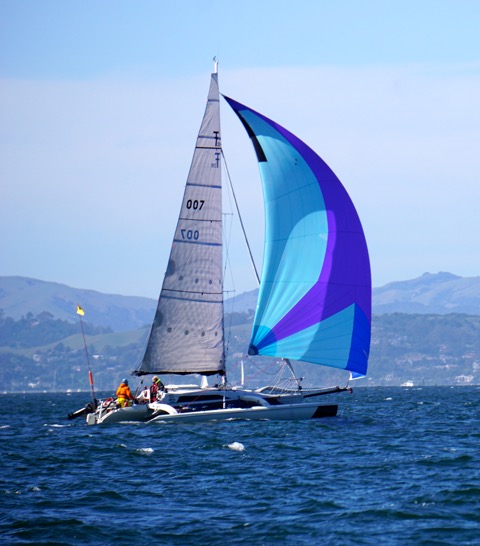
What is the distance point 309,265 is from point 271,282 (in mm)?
1630

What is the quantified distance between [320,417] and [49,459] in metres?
15.0

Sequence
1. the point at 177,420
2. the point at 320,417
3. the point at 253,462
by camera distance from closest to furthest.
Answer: the point at 253,462 < the point at 177,420 < the point at 320,417

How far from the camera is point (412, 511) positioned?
73.7 feet

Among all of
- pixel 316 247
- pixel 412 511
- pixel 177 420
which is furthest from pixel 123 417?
pixel 412 511

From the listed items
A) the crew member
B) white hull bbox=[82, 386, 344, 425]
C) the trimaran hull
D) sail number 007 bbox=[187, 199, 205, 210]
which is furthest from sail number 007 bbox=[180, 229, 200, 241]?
the trimaran hull

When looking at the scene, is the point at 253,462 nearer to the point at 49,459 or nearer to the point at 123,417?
the point at 49,459

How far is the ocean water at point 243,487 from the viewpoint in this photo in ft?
68.4

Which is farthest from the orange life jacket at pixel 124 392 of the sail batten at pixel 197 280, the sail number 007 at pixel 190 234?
the sail number 007 at pixel 190 234

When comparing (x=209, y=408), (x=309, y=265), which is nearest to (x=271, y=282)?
(x=309, y=265)

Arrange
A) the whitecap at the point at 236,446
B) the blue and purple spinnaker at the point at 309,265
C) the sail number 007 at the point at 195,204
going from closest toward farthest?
the whitecap at the point at 236,446
the blue and purple spinnaker at the point at 309,265
the sail number 007 at the point at 195,204

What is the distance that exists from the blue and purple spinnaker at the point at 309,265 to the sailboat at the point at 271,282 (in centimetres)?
4

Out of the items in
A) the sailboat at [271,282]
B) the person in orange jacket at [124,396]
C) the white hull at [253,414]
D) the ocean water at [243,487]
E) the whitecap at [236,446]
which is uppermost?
the sailboat at [271,282]

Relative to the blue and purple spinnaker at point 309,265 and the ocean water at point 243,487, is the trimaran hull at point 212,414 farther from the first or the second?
the blue and purple spinnaker at point 309,265

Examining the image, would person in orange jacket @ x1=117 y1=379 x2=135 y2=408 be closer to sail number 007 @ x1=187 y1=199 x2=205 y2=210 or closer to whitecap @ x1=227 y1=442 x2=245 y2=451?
sail number 007 @ x1=187 y1=199 x2=205 y2=210
